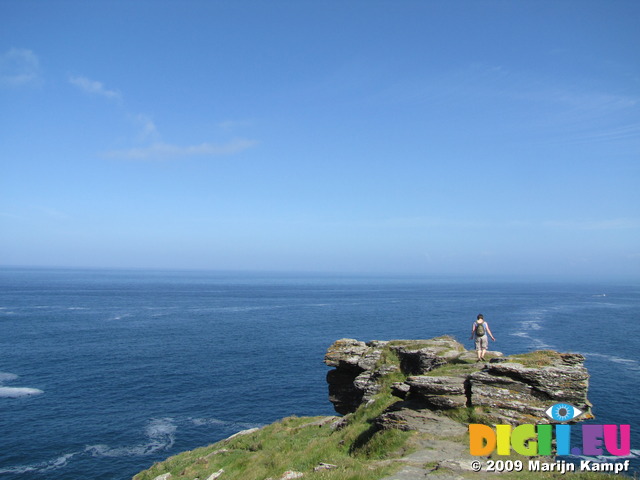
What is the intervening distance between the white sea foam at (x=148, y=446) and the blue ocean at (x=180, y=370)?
197mm

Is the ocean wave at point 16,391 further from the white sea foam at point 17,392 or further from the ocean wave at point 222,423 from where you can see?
the ocean wave at point 222,423

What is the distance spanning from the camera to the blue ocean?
152ft

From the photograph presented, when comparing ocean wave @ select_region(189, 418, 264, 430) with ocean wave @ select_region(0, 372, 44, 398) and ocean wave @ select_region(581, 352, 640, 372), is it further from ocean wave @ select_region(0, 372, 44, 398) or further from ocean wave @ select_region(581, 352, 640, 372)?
ocean wave @ select_region(581, 352, 640, 372)

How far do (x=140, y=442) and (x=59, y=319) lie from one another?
277 ft

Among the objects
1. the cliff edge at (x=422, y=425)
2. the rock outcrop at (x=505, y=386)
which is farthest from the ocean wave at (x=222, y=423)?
the rock outcrop at (x=505, y=386)

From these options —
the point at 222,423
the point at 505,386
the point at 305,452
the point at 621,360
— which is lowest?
the point at 222,423

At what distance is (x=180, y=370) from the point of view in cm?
7125

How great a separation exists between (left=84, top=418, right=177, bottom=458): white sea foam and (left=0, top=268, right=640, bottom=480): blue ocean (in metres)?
0.20

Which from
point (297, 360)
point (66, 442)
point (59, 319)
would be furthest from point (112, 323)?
point (66, 442)

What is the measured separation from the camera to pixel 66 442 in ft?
152

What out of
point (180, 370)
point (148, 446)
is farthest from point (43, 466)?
point (180, 370)

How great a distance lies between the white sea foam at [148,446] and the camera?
4444 centimetres

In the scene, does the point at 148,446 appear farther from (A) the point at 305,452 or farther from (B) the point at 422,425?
(B) the point at 422,425

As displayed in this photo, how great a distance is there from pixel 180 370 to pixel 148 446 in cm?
2572
